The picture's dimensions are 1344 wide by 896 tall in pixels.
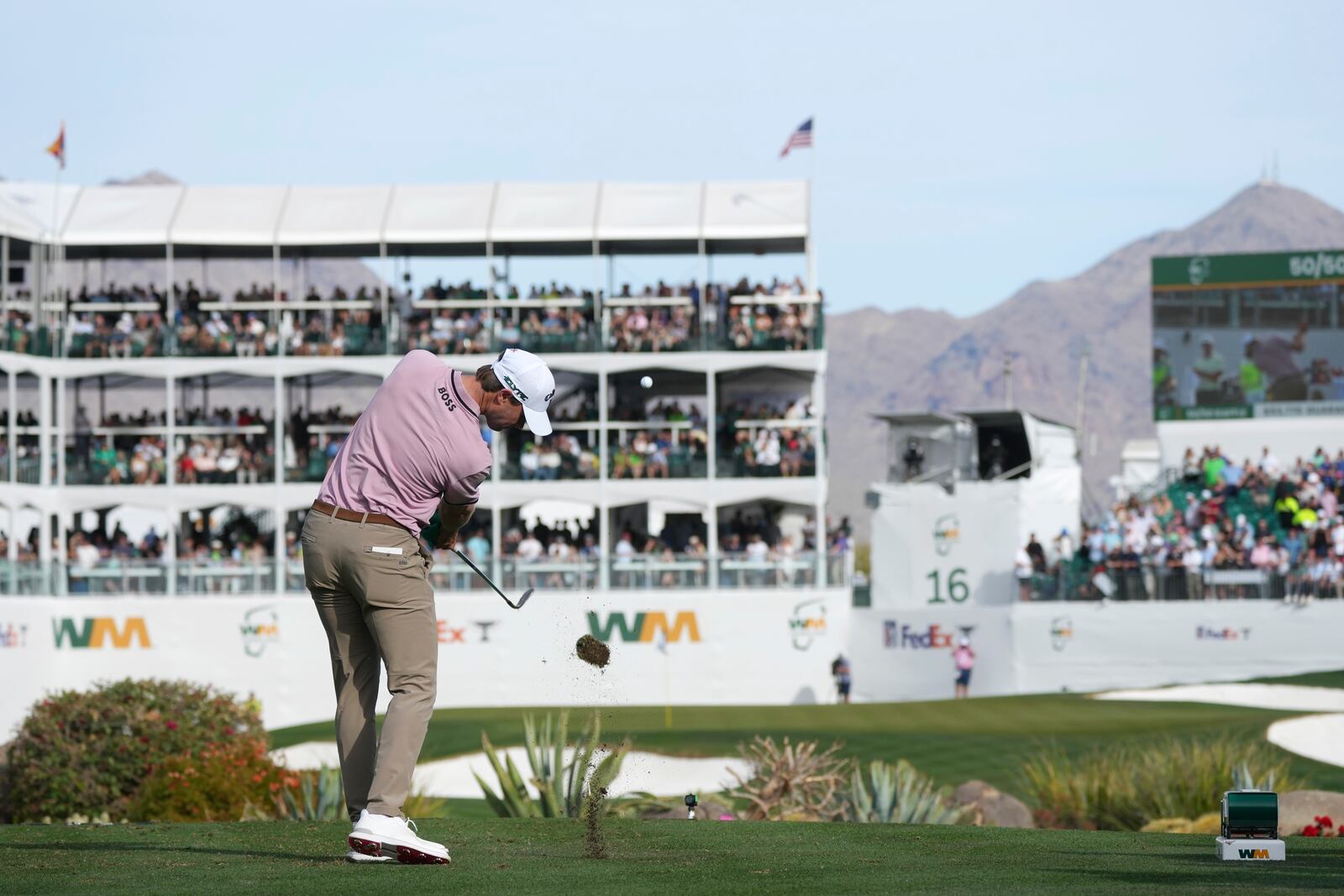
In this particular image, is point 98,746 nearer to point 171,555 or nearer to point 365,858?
point 365,858

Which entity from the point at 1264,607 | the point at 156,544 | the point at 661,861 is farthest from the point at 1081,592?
the point at 661,861

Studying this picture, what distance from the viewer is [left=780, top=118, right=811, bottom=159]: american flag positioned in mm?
46031

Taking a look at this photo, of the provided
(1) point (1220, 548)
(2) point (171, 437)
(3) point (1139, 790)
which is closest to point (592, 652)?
(3) point (1139, 790)

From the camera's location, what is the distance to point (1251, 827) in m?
8.44

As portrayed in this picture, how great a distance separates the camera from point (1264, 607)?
39000 mm

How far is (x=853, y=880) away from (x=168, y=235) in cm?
4145

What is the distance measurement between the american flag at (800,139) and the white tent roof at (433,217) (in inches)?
37.0

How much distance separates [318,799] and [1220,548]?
28.6 metres

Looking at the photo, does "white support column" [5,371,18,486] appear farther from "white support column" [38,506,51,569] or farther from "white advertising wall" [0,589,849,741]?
"white advertising wall" [0,589,849,741]

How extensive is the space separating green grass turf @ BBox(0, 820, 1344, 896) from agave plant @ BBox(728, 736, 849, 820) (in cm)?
534

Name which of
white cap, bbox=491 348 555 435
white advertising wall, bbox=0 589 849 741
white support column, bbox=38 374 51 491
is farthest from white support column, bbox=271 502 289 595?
white cap, bbox=491 348 555 435

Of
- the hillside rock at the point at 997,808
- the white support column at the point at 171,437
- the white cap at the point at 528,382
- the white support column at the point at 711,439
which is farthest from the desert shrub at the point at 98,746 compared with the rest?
the white support column at the point at 171,437

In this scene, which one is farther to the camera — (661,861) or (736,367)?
(736,367)

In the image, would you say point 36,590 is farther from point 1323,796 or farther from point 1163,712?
point 1323,796
